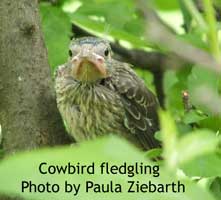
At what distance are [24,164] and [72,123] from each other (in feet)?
6.23

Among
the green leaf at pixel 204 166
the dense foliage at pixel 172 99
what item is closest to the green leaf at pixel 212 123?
the dense foliage at pixel 172 99

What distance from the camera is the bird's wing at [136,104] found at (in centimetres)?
279

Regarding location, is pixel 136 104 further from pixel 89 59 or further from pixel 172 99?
pixel 172 99

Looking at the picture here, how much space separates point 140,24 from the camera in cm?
286

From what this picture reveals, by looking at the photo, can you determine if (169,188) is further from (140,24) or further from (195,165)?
(140,24)

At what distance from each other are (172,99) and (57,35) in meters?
Answer: 0.65

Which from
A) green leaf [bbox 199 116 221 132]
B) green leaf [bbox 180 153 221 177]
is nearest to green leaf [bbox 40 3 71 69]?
green leaf [bbox 199 116 221 132]

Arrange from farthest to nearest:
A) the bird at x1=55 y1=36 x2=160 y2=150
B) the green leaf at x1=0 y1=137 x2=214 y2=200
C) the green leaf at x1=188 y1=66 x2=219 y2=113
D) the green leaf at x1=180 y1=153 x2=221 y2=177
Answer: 1. the bird at x1=55 y1=36 x2=160 y2=150
2. the green leaf at x1=188 y1=66 x2=219 y2=113
3. the green leaf at x1=180 y1=153 x2=221 y2=177
4. the green leaf at x1=0 y1=137 x2=214 y2=200

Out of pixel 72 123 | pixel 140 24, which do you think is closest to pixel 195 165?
pixel 72 123

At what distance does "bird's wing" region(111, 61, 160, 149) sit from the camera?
2.79 metres

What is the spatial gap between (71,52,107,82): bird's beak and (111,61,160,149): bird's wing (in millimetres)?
138

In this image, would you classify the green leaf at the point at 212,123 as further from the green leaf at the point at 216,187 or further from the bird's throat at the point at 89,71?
the bird's throat at the point at 89,71

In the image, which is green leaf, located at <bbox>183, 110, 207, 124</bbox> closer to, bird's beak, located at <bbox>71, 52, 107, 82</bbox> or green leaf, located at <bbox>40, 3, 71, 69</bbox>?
→ bird's beak, located at <bbox>71, 52, 107, 82</bbox>

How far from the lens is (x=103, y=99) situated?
2.80 meters
